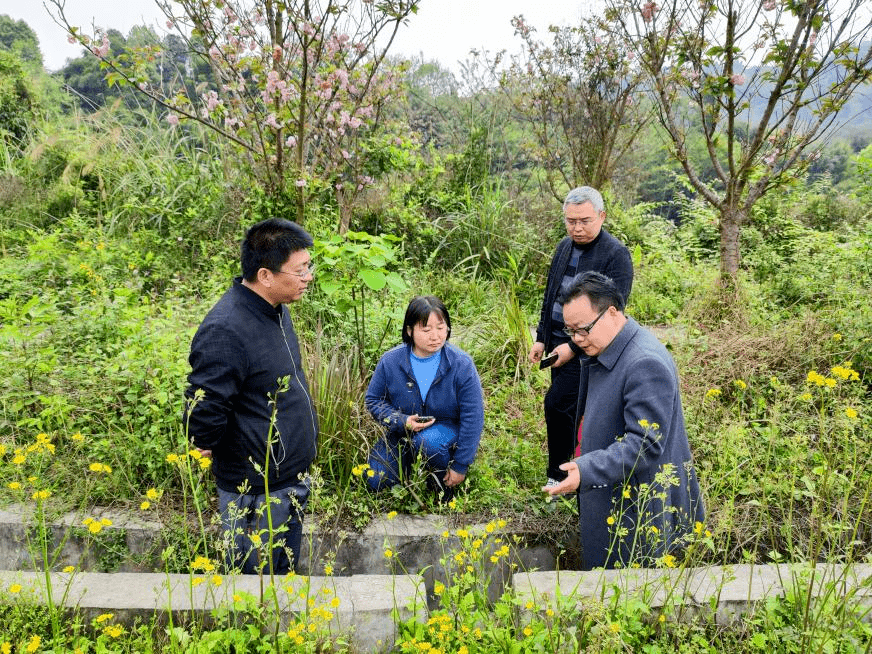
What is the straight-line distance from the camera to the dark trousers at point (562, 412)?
3.31 meters

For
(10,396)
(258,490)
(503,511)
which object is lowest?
(503,511)

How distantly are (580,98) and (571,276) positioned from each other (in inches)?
197

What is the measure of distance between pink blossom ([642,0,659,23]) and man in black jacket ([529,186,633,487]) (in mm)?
2660

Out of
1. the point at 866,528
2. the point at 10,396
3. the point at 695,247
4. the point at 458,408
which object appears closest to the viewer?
the point at 866,528

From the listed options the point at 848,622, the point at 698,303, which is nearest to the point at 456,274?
the point at 698,303

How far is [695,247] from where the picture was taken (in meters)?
8.34

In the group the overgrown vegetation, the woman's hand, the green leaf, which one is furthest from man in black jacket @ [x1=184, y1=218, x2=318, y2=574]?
the woman's hand

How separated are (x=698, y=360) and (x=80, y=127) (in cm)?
915

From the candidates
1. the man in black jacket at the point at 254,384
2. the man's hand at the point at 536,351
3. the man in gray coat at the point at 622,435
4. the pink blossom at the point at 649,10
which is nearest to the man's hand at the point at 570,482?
the man in gray coat at the point at 622,435

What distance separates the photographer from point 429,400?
3.20 m

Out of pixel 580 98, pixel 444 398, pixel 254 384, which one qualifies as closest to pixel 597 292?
pixel 444 398

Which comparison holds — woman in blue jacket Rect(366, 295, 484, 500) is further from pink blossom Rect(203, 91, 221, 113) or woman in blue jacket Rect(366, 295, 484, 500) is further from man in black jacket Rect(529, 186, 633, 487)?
pink blossom Rect(203, 91, 221, 113)

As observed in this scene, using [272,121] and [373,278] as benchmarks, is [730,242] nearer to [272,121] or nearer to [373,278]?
[373,278]

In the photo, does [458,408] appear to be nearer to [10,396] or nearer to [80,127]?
[10,396]
